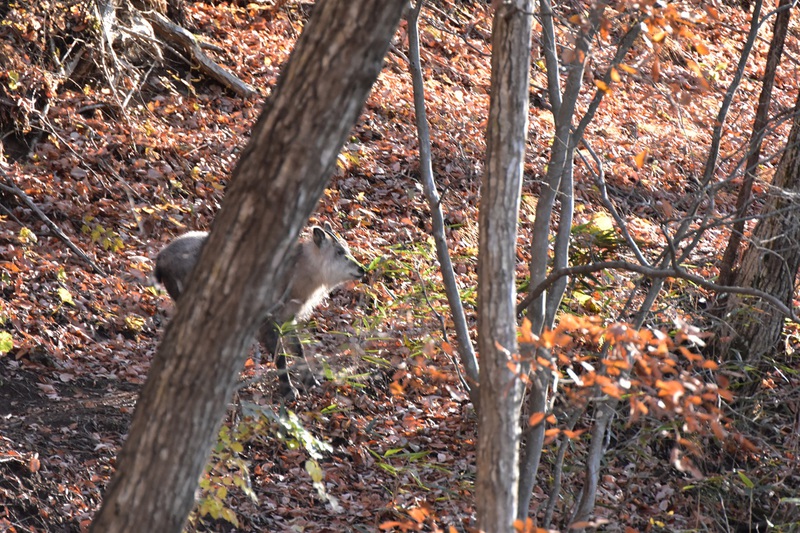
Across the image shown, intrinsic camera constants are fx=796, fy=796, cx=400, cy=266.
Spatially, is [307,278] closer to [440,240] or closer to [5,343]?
[5,343]

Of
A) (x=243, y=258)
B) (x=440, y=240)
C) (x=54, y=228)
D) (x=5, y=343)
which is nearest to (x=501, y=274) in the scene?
(x=243, y=258)

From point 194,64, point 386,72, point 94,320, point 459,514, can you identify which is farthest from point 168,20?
point 459,514

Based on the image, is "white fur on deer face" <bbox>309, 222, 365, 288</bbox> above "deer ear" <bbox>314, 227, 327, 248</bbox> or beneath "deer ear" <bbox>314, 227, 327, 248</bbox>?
beneath

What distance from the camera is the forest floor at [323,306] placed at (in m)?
6.34

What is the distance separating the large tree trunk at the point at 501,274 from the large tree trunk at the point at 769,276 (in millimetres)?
4714

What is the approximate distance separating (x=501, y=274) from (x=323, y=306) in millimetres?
5356

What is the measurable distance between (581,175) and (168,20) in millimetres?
6525

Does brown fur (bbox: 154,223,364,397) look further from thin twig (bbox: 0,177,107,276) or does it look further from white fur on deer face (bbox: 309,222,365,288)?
thin twig (bbox: 0,177,107,276)

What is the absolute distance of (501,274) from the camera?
13.1 ft

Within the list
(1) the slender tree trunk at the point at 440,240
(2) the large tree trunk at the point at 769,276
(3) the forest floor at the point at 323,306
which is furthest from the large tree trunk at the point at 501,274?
(2) the large tree trunk at the point at 769,276

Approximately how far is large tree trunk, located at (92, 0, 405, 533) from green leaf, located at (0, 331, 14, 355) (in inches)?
170

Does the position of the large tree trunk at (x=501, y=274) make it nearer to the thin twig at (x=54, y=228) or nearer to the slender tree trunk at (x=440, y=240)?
the slender tree trunk at (x=440, y=240)

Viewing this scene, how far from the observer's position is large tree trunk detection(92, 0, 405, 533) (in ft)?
9.61

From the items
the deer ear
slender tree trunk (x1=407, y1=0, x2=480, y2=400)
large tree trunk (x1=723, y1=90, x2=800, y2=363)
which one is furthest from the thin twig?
large tree trunk (x1=723, y1=90, x2=800, y2=363)
